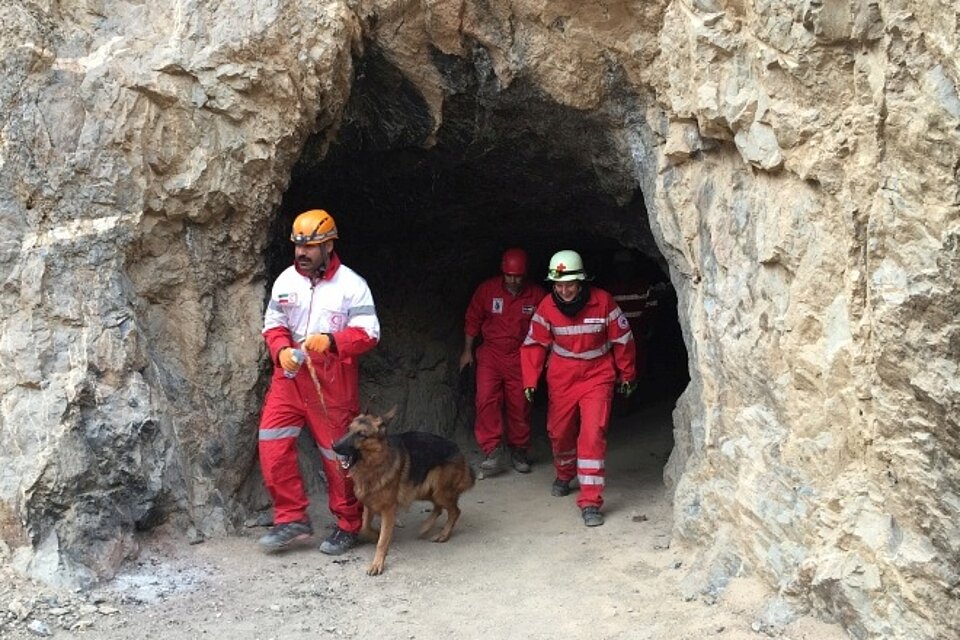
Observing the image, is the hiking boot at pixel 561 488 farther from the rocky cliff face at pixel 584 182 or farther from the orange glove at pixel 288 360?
the orange glove at pixel 288 360

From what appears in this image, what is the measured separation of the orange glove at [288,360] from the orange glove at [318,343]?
3.8 inches

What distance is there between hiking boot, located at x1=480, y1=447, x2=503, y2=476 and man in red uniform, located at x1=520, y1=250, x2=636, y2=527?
3.53 ft

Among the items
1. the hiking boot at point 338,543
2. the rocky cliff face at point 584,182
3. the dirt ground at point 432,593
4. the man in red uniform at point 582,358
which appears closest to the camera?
the rocky cliff face at point 584,182

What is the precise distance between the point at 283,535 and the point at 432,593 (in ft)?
3.31

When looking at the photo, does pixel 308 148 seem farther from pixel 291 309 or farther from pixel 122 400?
pixel 122 400

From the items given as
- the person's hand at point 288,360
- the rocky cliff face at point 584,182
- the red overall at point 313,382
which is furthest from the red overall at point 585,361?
the person's hand at point 288,360

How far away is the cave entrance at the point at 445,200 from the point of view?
6879mm

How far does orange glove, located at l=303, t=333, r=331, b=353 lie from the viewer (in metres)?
5.96

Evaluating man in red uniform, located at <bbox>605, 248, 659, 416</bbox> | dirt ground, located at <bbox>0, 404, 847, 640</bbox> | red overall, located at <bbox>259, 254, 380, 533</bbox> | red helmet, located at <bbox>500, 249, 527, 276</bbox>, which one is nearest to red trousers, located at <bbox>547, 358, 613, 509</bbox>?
dirt ground, located at <bbox>0, 404, 847, 640</bbox>

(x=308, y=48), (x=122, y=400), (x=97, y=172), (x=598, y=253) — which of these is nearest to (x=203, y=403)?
(x=122, y=400)

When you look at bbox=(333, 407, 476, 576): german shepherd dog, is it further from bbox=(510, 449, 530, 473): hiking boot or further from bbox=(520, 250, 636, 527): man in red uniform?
bbox=(510, 449, 530, 473): hiking boot

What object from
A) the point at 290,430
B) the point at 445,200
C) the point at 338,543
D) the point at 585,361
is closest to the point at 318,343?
the point at 290,430

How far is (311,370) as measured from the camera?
20.1ft

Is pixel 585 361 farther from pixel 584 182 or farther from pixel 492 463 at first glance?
pixel 492 463
